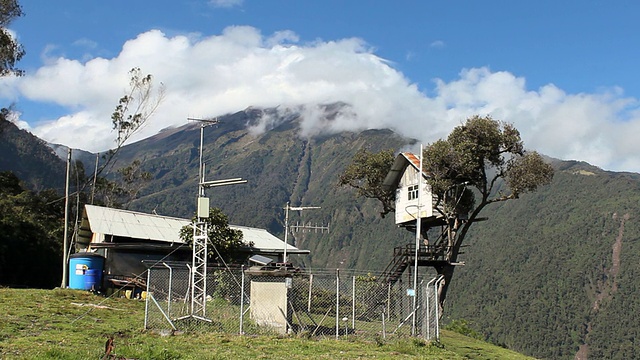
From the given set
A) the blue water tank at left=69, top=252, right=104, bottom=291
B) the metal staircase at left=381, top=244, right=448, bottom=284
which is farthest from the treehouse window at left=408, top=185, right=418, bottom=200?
the blue water tank at left=69, top=252, right=104, bottom=291

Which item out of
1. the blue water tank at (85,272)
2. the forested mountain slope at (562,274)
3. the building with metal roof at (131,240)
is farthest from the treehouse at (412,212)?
the forested mountain slope at (562,274)

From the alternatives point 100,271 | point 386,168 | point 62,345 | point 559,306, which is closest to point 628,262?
point 559,306

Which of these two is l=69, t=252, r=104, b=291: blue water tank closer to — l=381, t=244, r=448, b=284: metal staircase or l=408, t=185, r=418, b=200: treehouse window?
l=381, t=244, r=448, b=284: metal staircase

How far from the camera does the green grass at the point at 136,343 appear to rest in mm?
12788

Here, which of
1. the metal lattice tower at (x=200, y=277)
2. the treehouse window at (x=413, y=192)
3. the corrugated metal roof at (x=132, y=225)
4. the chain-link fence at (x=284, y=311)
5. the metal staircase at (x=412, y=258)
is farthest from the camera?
the corrugated metal roof at (x=132, y=225)

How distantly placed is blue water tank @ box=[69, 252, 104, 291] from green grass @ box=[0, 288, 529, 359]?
875 centimetres

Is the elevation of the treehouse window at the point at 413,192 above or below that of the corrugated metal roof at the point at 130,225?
above

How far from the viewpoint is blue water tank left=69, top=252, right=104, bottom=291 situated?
29.6 meters

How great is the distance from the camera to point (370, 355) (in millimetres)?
14633

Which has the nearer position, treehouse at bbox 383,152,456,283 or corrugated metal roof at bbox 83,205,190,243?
treehouse at bbox 383,152,456,283

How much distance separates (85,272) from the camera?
97.4 ft

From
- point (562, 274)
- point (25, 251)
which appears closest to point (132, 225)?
point (25, 251)

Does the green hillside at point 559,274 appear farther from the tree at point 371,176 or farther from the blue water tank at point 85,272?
the blue water tank at point 85,272

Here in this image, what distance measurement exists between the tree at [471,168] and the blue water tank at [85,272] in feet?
52.3
